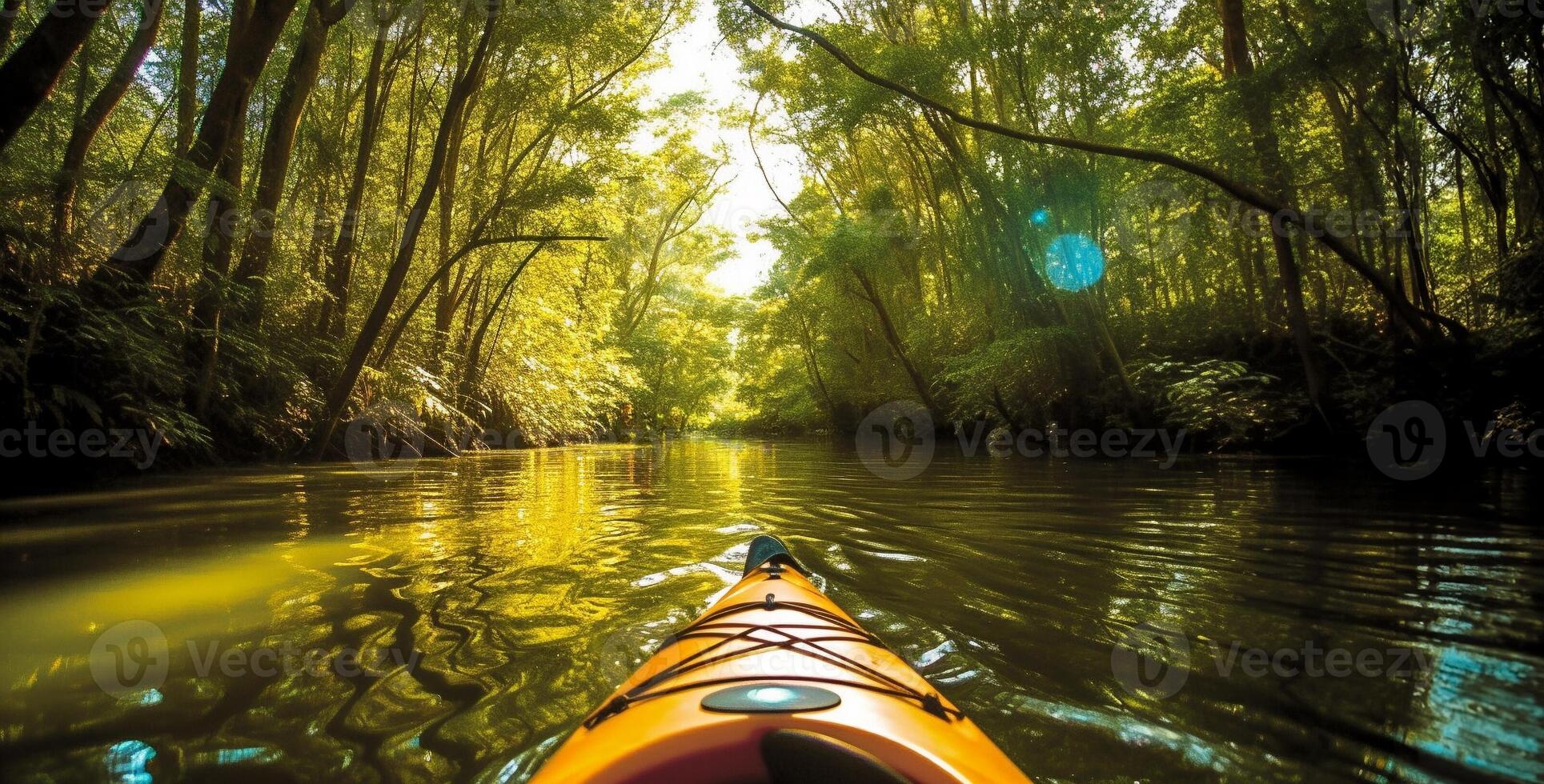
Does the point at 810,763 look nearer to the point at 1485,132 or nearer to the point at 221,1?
the point at 1485,132

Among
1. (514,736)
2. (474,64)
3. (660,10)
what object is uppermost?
(660,10)

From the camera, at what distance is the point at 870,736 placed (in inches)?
43.0

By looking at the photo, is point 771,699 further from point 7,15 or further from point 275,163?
point 275,163

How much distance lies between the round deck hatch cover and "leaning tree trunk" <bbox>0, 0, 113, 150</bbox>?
5889mm

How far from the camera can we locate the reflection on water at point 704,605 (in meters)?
1.60

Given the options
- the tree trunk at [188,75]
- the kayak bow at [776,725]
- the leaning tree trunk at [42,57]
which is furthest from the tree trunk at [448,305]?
the kayak bow at [776,725]

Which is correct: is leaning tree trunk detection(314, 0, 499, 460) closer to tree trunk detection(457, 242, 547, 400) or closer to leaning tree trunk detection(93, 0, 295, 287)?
leaning tree trunk detection(93, 0, 295, 287)

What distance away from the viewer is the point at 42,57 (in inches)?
175

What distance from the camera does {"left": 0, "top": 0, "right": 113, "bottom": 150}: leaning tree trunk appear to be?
4449 millimetres

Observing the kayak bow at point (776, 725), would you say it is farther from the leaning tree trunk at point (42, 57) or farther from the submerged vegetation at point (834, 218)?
the leaning tree trunk at point (42, 57)

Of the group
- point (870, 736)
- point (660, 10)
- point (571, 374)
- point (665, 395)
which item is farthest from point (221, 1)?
point (665, 395)

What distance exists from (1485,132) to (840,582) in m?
9.05

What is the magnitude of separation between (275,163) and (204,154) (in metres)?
1.47

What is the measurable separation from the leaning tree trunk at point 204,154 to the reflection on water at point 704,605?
2.23m
